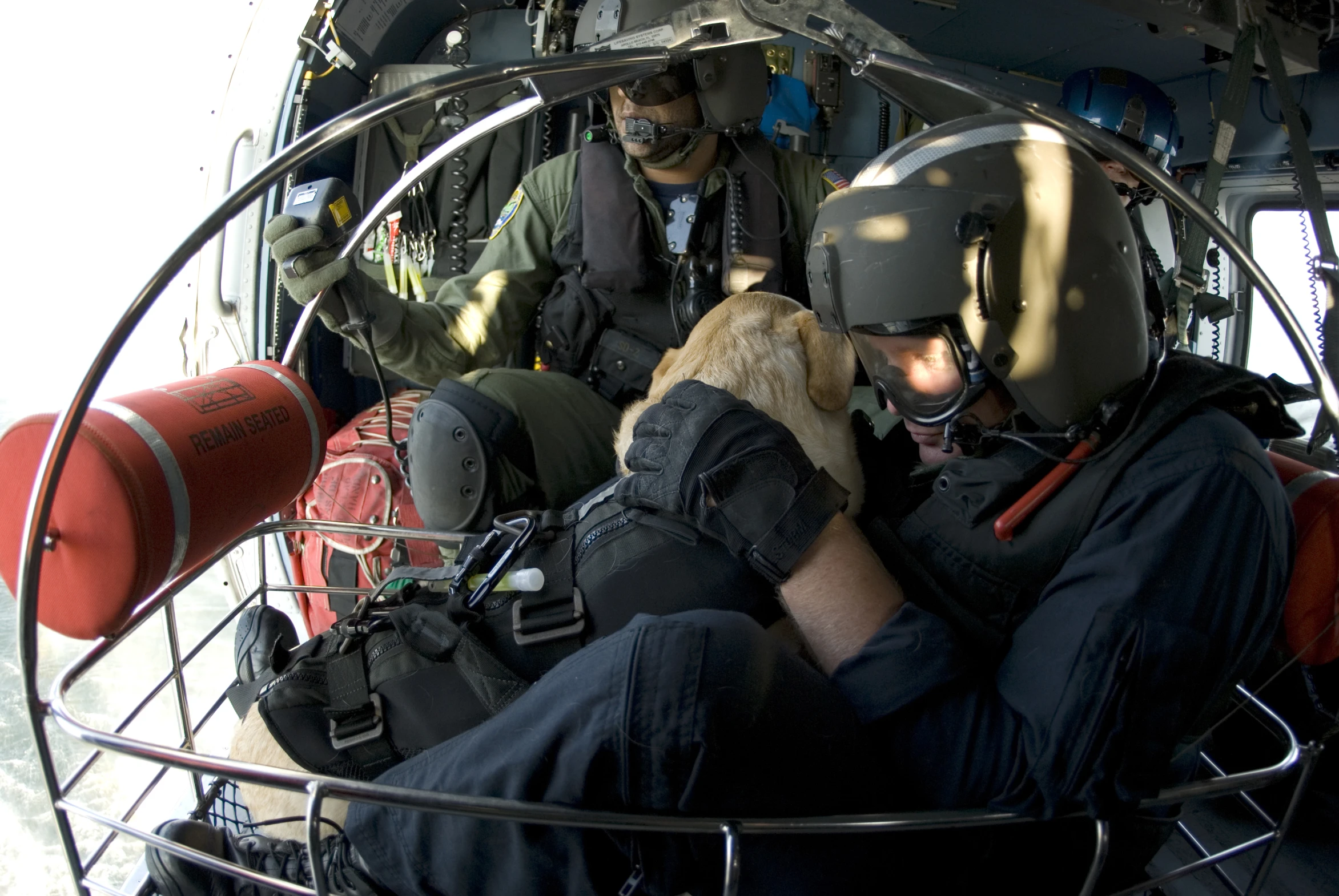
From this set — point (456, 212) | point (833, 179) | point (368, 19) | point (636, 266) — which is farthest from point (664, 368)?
point (368, 19)

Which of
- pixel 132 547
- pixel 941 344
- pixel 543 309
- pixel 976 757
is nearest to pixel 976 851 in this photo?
pixel 976 757

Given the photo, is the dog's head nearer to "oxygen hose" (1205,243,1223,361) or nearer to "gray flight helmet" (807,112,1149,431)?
"gray flight helmet" (807,112,1149,431)

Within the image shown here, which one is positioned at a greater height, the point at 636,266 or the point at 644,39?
the point at 644,39

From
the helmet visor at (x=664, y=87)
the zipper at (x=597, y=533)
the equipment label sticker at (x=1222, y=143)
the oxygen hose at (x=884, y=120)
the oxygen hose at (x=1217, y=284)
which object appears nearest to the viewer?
the zipper at (x=597, y=533)

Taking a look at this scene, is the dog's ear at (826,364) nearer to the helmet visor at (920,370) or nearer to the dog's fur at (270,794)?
the helmet visor at (920,370)

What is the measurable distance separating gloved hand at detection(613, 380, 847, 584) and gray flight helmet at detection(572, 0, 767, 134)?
45.9 inches

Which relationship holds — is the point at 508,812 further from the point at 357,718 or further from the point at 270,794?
the point at 270,794

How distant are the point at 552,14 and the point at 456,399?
1900 mm

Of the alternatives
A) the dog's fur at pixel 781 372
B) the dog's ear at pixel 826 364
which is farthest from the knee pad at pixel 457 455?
the dog's ear at pixel 826 364

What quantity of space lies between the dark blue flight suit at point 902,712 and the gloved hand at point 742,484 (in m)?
0.18

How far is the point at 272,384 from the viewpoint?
1.54 m

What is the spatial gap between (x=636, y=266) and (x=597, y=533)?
4.11 feet

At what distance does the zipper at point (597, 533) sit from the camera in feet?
4.52

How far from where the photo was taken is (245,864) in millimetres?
1209
